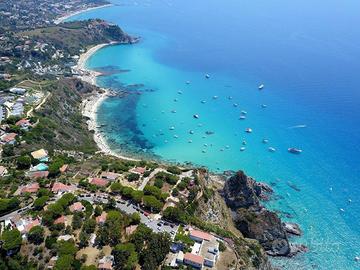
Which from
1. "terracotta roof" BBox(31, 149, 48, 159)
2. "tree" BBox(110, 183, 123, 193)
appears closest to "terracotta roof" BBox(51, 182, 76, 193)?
"tree" BBox(110, 183, 123, 193)

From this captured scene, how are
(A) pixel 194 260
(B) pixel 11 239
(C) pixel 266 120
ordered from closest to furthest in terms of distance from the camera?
1. (B) pixel 11 239
2. (A) pixel 194 260
3. (C) pixel 266 120

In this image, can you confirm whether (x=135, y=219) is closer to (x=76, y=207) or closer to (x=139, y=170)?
(x=76, y=207)

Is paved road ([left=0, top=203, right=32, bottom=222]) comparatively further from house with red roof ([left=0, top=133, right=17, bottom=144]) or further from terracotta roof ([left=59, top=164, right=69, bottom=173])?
house with red roof ([left=0, top=133, right=17, bottom=144])

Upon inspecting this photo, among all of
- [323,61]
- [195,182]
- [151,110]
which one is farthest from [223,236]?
[323,61]

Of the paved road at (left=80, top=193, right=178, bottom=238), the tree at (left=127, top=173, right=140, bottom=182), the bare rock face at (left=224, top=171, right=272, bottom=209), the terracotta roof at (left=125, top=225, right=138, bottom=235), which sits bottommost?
the bare rock face at (left=224, top=171, right=272, bottom=209)

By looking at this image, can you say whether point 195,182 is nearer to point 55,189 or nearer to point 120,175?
point 120,175

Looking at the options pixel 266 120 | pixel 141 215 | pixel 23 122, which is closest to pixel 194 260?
pixel 141 215
